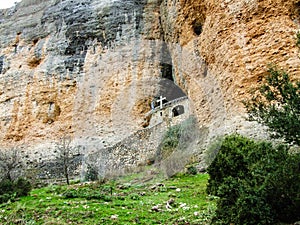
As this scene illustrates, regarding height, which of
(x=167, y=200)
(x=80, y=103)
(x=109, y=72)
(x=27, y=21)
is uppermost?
(x=27, y=21)

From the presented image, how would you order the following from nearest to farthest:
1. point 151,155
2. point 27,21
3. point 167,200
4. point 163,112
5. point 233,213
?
point 233,213, point 167,200, point 151,155, point 163,112, point 27,21

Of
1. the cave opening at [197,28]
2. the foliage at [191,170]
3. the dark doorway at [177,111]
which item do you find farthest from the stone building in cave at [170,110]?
the foliage at [191,170]

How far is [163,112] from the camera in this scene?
21.1 metres

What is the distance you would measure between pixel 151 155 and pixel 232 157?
34.9ft

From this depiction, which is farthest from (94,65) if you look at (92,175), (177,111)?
(92,175)

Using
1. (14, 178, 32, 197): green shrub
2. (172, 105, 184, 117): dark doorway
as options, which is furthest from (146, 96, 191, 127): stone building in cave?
(14, 178, 32, 197): green shrub

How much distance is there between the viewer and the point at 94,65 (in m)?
25.2

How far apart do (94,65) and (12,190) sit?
645 inches

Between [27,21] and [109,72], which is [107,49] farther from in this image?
[27,21]

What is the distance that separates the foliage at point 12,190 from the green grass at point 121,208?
0.39 m

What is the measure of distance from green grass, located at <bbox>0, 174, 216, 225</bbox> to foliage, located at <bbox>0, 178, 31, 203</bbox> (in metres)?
0.39

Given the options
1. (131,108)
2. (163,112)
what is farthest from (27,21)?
(163,112)

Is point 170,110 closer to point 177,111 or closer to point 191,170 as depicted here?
point 177,111

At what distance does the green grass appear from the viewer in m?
6.15
